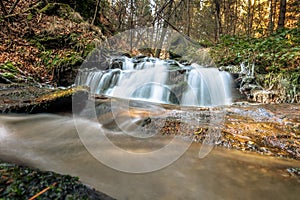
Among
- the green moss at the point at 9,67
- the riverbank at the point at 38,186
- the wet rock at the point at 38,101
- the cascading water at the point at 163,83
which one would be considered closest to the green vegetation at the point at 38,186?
the riverbank at the point at 38,186

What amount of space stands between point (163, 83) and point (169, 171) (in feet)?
16.5

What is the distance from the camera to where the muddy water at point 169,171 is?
1617mm

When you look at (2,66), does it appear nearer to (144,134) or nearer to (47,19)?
(47,19)

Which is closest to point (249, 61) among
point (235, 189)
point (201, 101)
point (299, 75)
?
point (299, 75)

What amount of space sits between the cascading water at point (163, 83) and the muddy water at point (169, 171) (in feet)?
12.0

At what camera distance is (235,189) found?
1.70 meters

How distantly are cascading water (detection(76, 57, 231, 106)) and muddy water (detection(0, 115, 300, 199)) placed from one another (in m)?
3.66

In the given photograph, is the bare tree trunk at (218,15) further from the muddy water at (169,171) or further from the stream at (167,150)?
the muddy water at (169,171)

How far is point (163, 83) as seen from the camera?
684 cm

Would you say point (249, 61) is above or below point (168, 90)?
above

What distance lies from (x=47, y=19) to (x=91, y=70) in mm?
3435

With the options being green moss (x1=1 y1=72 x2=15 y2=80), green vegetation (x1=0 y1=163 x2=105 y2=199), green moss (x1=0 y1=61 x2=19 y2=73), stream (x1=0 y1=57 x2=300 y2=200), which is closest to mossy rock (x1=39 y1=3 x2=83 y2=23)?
green moss (x1=0 y1=61 x2=19 y2=73)

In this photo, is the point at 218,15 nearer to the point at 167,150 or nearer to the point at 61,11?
the point at 167,150

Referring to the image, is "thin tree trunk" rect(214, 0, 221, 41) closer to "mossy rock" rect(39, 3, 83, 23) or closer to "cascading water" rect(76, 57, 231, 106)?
"cascading water" rect(76, 57, 231, 106)
